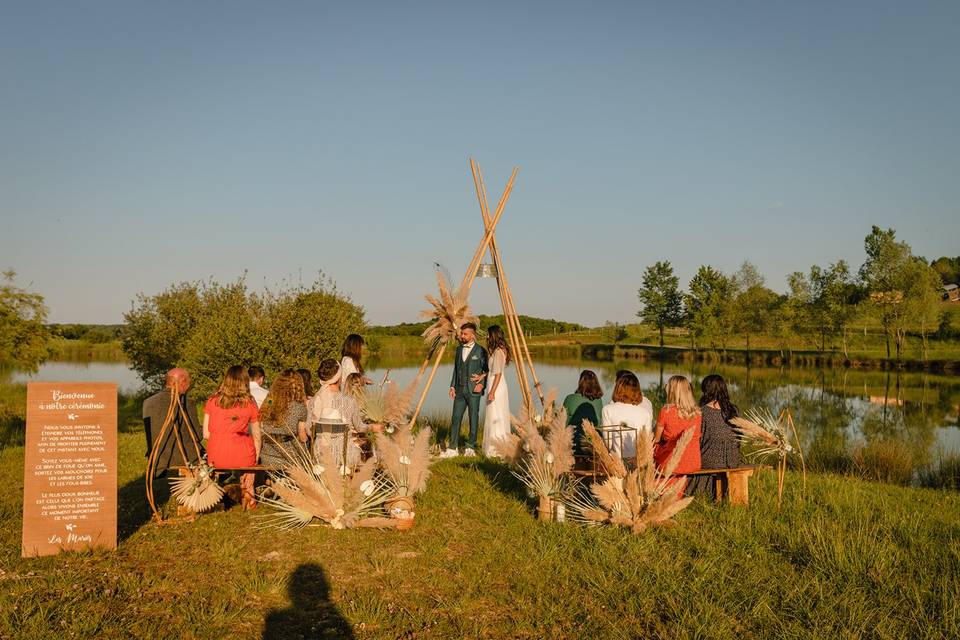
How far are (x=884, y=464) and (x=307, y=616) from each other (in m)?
10.9

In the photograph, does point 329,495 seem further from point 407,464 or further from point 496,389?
point 496,389

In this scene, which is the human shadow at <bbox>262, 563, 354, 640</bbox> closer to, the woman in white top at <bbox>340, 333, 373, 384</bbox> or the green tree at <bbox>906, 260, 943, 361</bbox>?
the woman in white top at <bbox>340, 333, 373, 384</bbox>

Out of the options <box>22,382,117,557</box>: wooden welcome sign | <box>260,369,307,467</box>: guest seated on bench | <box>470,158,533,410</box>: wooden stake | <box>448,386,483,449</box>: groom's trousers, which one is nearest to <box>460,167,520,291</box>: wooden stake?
<box>470,158,533,410</box>: wooden stake

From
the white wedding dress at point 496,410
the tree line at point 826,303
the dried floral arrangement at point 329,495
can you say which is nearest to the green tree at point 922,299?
the tree line at point 826,303

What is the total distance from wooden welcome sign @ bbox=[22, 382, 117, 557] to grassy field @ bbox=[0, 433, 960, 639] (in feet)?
0.67

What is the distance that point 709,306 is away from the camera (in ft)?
160

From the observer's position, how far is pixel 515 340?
10305 millimetres

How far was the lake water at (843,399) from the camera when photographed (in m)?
15.1

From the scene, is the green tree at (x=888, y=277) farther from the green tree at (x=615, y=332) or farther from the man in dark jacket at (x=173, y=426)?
the man in dark jacket at (x=173, y=426)

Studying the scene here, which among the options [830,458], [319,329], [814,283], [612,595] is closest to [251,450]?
[612,595]

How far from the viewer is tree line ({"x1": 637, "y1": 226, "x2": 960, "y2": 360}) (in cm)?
3769

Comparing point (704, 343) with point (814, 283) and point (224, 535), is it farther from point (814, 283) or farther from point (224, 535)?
point (224, 535)

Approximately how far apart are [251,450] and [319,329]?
28.2 ft

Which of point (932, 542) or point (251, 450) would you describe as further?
point (251, 450)
